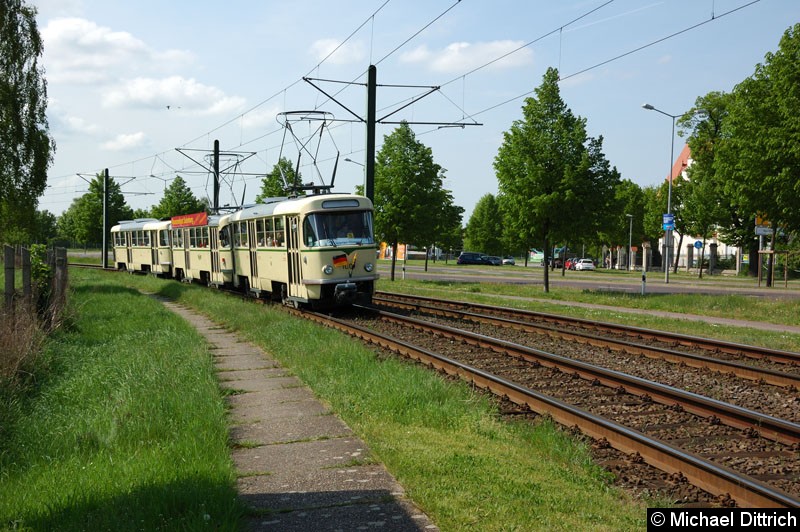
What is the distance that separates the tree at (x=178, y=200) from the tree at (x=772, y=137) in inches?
2471

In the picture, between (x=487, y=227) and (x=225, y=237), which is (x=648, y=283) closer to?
(x=225, y=237)

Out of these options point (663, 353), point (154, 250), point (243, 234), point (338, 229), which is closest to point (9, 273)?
point (338, 229)

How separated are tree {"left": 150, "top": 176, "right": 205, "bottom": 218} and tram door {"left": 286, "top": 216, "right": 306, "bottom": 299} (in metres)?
58.9

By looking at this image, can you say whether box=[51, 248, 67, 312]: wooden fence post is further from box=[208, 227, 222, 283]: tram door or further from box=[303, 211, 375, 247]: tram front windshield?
box=[208, 227, 222, 283]: tram door

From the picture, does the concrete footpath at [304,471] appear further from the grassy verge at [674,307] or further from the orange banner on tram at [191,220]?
the orange banner on tram at [191,220]

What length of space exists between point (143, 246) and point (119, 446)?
41.3 metres

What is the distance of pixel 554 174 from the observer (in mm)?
28719

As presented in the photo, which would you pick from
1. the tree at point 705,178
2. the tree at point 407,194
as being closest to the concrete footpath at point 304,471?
the tree at point 407,194

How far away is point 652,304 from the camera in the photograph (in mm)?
25312

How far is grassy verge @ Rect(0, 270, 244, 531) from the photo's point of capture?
516cm

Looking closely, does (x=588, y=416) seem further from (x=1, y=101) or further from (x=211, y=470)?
(x=1, y=101)

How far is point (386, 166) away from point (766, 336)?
24525mm

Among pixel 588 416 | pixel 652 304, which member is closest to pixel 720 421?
pixel 588 416

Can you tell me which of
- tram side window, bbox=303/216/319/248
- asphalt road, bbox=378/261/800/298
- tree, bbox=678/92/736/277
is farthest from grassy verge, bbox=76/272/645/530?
tree, bbox=678/92/736/277
